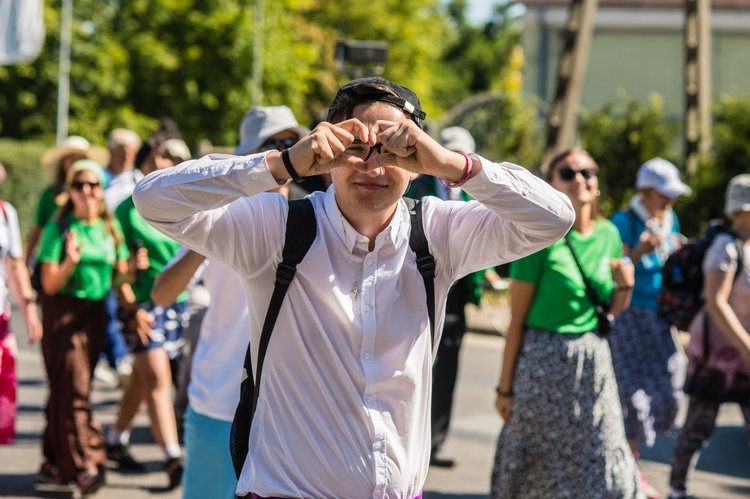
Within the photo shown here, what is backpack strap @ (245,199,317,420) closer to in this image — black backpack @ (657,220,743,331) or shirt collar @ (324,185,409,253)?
shirt collar @ (324,185,409,253)

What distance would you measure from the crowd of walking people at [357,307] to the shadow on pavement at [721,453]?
0.96m

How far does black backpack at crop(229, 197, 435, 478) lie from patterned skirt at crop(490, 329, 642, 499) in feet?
7.97

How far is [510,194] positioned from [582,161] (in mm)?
2712

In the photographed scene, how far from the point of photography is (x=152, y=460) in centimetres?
780

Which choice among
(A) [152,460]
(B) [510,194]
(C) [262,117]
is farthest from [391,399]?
(A) [152,460]

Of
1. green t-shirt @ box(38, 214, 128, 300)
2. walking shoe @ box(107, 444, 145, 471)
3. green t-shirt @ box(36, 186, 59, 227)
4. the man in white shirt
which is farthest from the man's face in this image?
green t-shirt @ box(36, 186, 59, 227)

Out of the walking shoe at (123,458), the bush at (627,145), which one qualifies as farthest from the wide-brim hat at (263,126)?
the bush at (627,145)

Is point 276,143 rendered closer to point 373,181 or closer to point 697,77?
point 373,181

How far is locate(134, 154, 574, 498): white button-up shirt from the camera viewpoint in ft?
9.41

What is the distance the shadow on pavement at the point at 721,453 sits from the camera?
8070mm

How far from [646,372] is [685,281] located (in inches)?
29.8

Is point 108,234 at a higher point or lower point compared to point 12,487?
higher

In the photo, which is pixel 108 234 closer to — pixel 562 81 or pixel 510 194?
pixel 510 194

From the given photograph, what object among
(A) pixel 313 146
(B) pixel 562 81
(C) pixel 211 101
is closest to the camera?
(A) pixel 313 146
